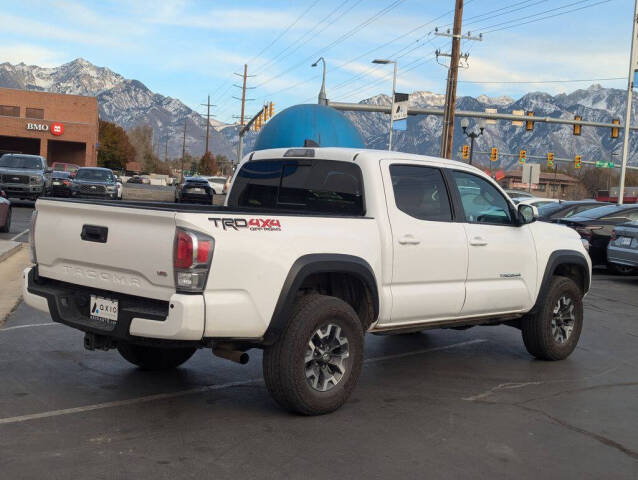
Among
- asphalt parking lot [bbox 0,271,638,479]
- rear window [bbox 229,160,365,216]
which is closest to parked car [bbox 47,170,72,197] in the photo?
asphalt parking lot [bbox 0,271,638,479]

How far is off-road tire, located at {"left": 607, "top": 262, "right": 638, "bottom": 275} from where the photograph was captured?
16.6 m

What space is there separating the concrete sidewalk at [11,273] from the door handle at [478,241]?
5080 millimetres

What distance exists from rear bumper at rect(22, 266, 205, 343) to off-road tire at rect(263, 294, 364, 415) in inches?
25.1

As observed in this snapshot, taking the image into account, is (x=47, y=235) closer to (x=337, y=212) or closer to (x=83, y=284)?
(x=83, y=284)

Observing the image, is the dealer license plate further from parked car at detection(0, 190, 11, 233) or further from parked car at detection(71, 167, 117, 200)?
parked car at detection(71, 167, 117, 200)

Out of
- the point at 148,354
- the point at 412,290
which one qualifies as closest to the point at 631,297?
the point at 412,290

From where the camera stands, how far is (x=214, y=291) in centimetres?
479

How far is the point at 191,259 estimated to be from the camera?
15.3 ft

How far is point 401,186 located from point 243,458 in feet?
8.76

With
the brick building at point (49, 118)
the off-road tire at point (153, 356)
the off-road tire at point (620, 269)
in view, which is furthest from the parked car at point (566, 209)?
the brick building at point (49, 118)

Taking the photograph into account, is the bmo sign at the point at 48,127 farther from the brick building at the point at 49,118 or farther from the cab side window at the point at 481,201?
the cab side window at the point at 481,201

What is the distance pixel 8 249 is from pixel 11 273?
2.10 meters

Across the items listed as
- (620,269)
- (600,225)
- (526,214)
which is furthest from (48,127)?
(526,214)

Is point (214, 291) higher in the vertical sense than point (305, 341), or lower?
higher
